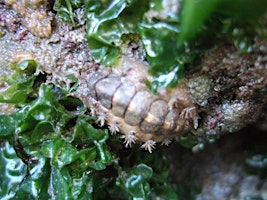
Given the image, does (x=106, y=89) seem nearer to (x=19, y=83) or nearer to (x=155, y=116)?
(x=155, y=116)

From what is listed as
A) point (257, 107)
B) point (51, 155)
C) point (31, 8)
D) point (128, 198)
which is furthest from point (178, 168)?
point (31, 8)

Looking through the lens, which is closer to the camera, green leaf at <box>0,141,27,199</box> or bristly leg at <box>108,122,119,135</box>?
bristly leg at <box>108,122,119,135</box>

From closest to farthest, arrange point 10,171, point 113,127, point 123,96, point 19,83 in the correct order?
1. point 123,96
2. point 113,127
3. point 19,83
4. point 10,171

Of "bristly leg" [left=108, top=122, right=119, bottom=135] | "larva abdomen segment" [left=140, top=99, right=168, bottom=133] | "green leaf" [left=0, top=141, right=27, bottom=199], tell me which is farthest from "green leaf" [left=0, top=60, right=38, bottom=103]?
"larva abdomen segment" [left=140, top=99, right=168, bottom=133]

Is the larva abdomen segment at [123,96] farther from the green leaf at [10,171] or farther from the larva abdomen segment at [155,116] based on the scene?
the green leaf at [10,171]

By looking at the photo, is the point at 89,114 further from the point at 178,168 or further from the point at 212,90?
the point at 178,168

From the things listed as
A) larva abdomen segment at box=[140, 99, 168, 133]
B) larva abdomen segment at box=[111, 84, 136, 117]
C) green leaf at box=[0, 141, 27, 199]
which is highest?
larva abdomen segment at box=[111, 84, 136, 117]

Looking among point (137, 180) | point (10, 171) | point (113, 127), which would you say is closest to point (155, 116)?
point (113, 127)

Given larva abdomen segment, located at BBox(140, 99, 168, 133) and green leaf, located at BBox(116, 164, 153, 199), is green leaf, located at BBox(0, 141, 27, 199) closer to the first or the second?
green leaf, located at BBox(116, 164, 153, 199)
